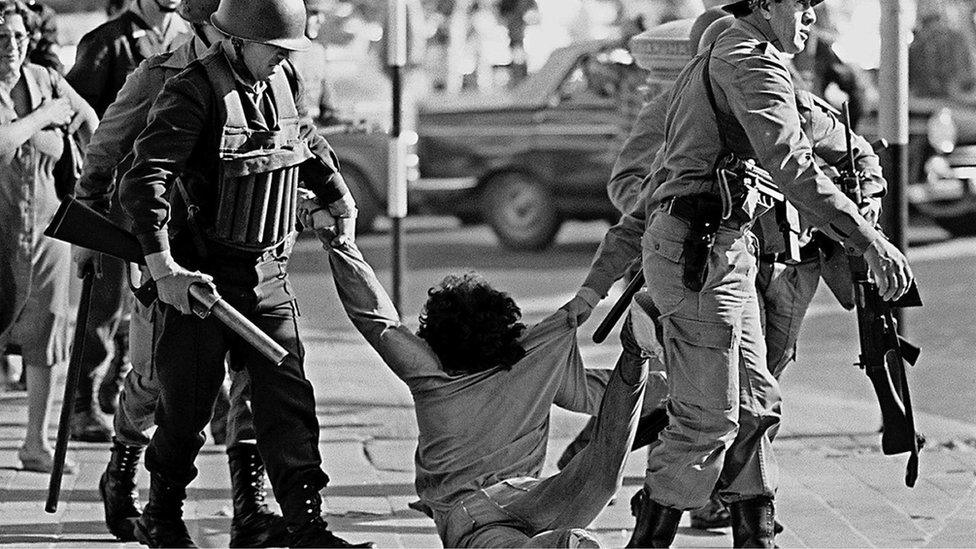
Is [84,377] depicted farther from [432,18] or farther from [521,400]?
[432,18]

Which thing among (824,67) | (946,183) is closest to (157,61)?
(824,67)

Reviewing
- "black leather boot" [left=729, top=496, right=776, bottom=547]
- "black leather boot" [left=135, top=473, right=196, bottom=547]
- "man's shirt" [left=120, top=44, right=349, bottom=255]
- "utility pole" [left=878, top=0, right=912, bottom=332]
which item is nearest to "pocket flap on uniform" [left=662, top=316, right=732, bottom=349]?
"black leather boot" [left=729, top=496, right=776, bottom=547]

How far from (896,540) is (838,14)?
15.5 meters

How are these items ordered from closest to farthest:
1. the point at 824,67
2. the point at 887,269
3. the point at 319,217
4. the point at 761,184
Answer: the point at 887,269 < the point at 761,184 < the point at 319,217 < the point at 824,67

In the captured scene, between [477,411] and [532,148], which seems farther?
[532,148]

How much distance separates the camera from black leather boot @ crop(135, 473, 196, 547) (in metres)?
5.89

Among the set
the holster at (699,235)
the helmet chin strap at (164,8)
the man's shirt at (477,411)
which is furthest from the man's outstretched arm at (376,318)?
the helmet chin strap at (164,8)

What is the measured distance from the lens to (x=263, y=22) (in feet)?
18.0

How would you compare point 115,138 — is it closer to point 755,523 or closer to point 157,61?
point 157,61

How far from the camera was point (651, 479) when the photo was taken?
18.8 feet

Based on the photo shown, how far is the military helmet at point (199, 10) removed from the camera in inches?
247

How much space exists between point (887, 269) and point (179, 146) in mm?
2044

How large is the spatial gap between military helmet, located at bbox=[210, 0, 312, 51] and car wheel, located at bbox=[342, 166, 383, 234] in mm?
11611

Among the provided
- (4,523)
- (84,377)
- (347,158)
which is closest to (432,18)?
(347,158)
